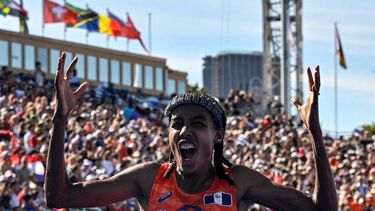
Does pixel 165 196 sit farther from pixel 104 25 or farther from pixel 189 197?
pixel 104 25

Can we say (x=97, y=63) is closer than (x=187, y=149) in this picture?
No

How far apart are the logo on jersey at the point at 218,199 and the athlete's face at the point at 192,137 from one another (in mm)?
140

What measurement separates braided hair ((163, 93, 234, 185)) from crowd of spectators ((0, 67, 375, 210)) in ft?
27.7

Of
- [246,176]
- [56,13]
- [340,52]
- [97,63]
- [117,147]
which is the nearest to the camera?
[246,176]

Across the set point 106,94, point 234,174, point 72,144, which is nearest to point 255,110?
point 106,94

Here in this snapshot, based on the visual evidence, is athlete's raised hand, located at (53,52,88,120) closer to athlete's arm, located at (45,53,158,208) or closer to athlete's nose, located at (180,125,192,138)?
athlete's arm, located at (45,53,158,208)

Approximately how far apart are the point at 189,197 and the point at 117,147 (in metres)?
13.9

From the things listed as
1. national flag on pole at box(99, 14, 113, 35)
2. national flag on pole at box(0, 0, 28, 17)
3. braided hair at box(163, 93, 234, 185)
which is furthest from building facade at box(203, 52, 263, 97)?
braided hair at box(163, 93, 234, 185)

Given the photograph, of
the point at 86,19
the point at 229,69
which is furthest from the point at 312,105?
the point at 229,69

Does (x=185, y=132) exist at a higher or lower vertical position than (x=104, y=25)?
lower

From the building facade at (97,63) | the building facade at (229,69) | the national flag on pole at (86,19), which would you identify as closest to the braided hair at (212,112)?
the building facade at (97,63)

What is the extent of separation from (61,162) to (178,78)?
44.3 m

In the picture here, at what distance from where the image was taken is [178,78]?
49844 millimetres

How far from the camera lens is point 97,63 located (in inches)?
1740
